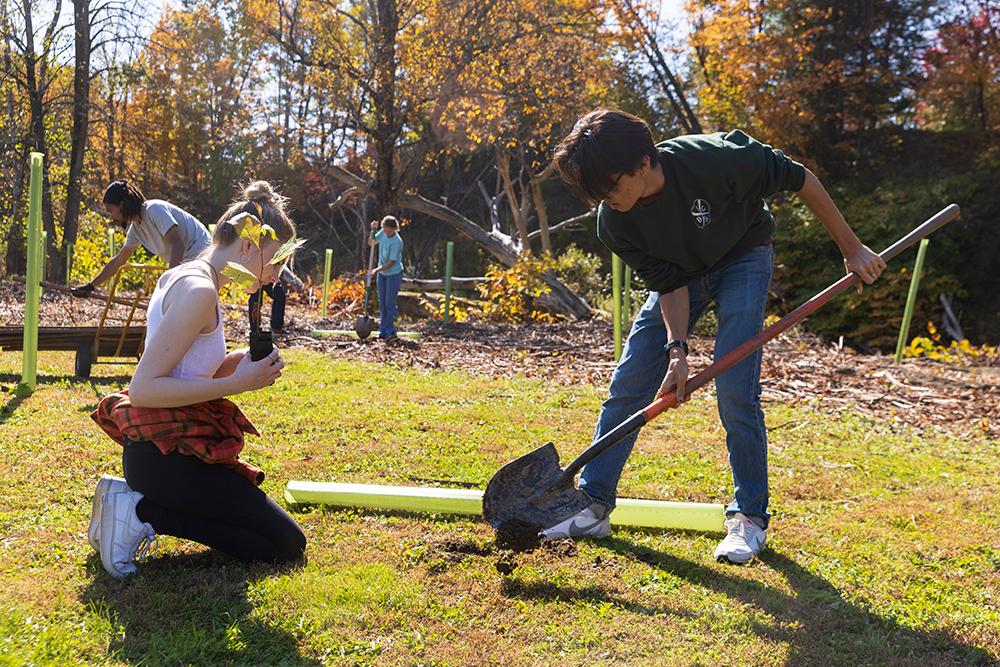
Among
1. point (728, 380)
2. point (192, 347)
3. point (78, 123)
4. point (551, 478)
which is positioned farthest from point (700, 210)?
point (78, 123)

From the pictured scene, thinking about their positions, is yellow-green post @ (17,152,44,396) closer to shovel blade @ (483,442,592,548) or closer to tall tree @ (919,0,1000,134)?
shovel blade @ (483,442,592,548)

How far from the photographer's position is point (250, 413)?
17.4ft

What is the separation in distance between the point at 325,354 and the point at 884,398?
5.32m

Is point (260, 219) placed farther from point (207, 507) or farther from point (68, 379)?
point (68, 379)

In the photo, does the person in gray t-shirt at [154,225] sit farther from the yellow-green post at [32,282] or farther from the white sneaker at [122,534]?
the white sneaker at [122,534]

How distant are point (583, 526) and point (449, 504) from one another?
1.96 feet

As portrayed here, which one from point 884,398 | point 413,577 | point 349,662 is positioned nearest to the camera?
point 349,662

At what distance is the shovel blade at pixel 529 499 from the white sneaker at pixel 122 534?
118 centimetres

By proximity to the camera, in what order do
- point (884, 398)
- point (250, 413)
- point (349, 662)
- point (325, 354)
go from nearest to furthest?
point (349, 662) < point (250, 413) < point (884, 398) < point (325, 354)

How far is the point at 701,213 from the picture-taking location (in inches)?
113

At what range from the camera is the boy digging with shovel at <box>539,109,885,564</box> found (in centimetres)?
268

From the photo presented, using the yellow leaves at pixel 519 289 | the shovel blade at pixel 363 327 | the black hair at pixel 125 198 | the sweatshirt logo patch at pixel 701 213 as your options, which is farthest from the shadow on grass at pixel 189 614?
the yellow leaves at pixel 519 289

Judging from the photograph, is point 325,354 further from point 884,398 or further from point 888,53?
point 888,53

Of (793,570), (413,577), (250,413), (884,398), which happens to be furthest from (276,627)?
(884,398)
